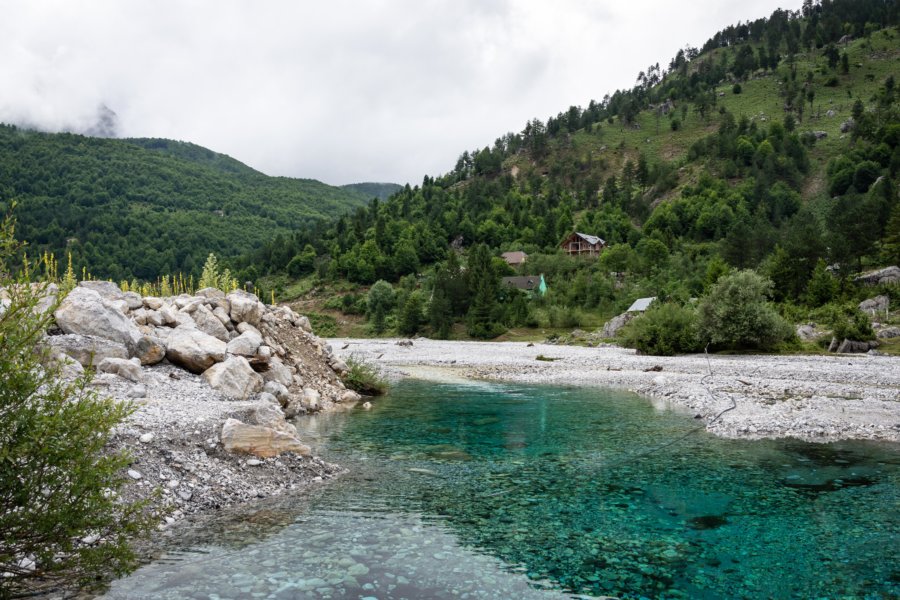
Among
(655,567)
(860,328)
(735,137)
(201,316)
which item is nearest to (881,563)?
(655,567)

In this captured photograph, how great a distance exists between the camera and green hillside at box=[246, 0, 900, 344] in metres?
75.3

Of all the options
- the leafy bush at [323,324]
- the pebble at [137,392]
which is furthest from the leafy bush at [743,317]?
the leafy bush at [323,324]

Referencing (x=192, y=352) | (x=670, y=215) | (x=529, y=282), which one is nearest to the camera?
(x=192, y=352)

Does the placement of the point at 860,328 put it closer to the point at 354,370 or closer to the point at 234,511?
the point at 354,370

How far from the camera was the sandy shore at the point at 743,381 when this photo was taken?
1936 centimetres

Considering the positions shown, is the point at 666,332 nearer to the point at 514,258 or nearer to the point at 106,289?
the point at 106,289

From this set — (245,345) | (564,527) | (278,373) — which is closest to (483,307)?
(278,373)

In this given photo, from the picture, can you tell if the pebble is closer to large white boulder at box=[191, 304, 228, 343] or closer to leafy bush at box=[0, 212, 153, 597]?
large white boulder at box=[191, 304, 228, 343]

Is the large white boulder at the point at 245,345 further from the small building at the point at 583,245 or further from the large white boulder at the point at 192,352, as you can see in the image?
the small building at the point at 583,245

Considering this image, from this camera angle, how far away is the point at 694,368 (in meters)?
38.2

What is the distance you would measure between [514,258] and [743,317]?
93.5 metres

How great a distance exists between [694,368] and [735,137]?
143389 millimetres

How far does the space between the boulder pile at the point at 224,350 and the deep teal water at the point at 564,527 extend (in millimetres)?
2466

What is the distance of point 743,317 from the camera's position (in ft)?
144
